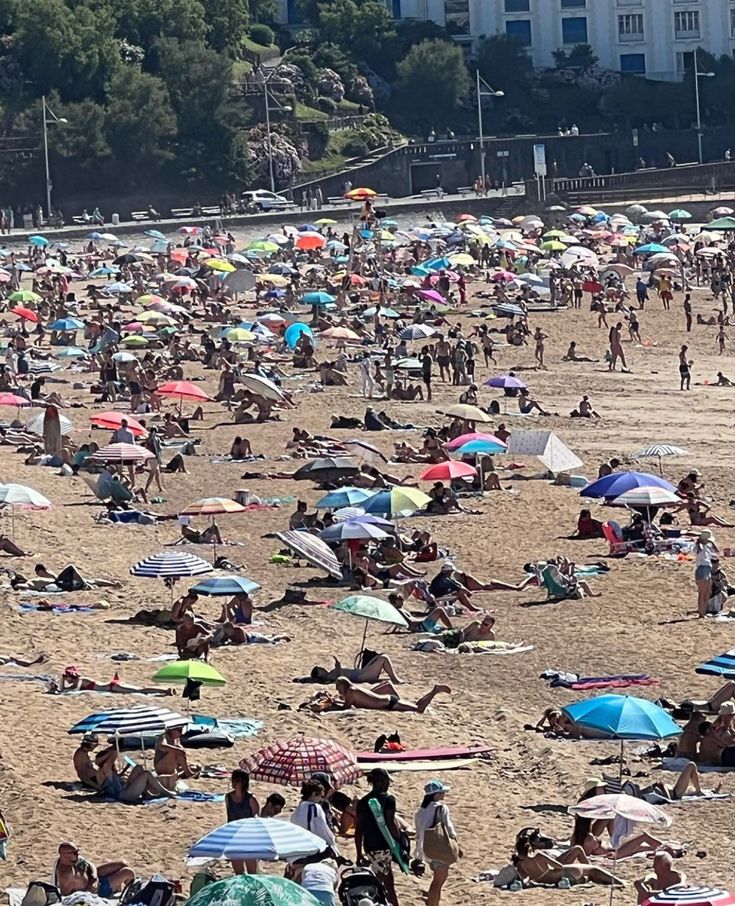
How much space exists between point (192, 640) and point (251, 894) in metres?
8.43

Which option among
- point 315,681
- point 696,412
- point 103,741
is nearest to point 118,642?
point 315,681

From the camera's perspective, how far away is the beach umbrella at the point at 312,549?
20500mm

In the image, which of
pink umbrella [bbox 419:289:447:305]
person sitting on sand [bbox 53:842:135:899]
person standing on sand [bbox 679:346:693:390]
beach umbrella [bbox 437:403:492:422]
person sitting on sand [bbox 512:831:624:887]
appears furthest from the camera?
pink umbrella [bbox 419:289:447:305]

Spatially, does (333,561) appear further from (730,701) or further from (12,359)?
(12,359)

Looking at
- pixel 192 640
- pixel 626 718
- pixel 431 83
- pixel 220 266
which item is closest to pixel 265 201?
pixel 431 83

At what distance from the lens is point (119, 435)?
26.8m

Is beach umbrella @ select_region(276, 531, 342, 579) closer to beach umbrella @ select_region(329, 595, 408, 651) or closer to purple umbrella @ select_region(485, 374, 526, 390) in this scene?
beach umbrella @ select_region(329, 595, 408, 651)

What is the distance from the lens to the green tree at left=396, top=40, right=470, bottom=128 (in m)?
89.7

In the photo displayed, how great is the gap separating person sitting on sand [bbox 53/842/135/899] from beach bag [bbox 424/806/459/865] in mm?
1579

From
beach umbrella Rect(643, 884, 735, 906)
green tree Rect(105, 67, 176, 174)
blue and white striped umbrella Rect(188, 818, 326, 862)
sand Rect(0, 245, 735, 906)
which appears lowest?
sand Rect(0, 245, 735, 906)

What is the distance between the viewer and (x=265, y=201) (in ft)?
246

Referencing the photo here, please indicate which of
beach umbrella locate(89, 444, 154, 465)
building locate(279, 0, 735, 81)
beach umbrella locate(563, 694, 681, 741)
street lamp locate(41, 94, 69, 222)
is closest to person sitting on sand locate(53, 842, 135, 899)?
beach umbrella locate(563, 694, 681, 741)

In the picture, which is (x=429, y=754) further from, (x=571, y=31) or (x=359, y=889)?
(x=571, y=31)

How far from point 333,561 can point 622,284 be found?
3137 cm
